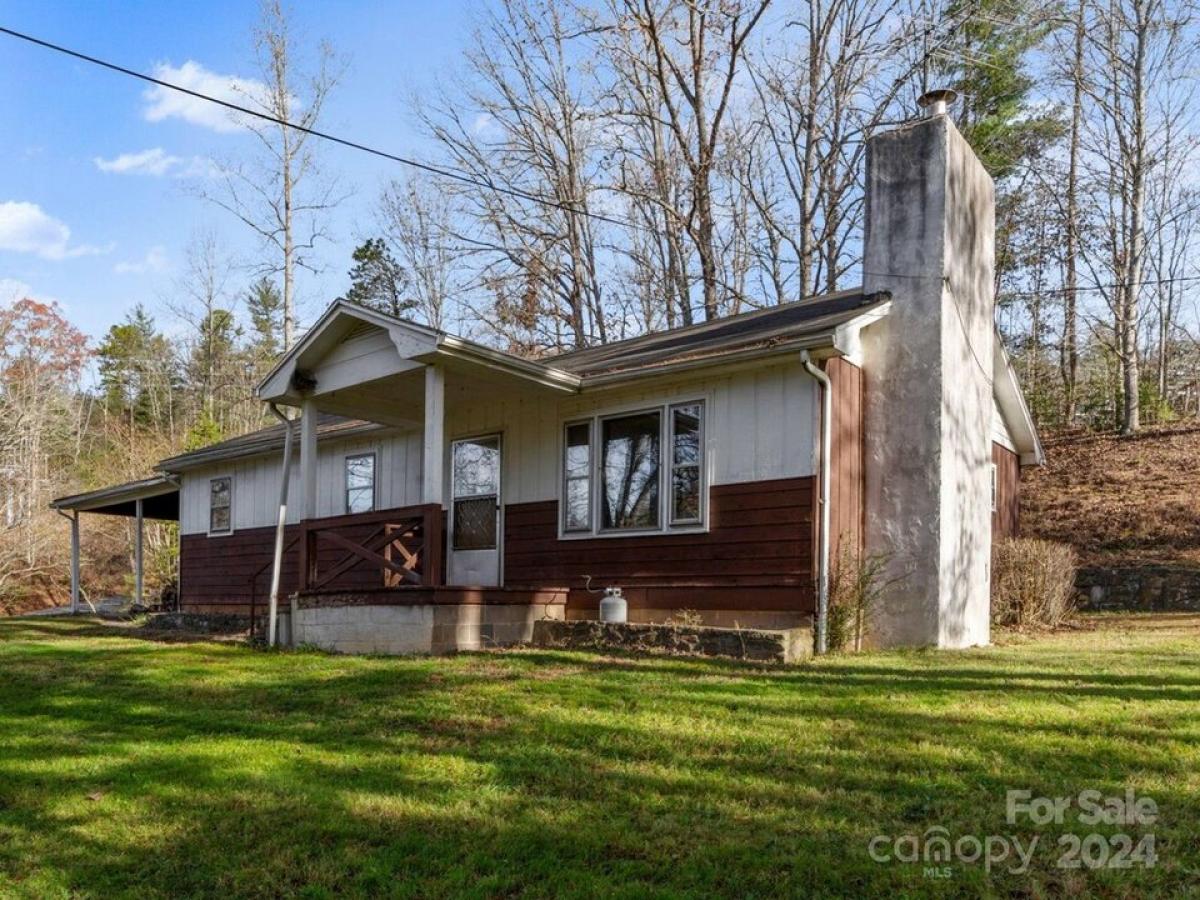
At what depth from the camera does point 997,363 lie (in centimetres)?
1280

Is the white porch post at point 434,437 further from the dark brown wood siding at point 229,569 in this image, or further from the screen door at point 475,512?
the dark brown wood siding at point 229,569

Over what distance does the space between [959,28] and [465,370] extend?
1694cm

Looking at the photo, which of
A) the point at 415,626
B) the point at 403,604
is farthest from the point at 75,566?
the point at 415,626

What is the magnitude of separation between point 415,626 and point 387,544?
4.04ft

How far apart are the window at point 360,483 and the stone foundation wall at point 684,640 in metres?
5.29

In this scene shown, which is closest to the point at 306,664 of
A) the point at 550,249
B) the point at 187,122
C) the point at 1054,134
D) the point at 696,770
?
the point at 696,770

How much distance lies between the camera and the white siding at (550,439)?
9.30m

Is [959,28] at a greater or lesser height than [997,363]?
greater

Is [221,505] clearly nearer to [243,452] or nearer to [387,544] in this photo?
[243,452]

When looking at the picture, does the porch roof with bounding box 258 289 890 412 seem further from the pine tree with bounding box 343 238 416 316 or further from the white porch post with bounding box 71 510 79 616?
the pine tree with bounding box 343 238 416 316

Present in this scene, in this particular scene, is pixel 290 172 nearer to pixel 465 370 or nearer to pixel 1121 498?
pixel 465 370

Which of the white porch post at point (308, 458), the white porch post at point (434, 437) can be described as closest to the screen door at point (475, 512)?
the white porch post at point (308, 458)

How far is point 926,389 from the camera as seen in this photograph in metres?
9.65

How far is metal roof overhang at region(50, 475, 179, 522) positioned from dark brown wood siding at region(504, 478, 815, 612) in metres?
10.6
